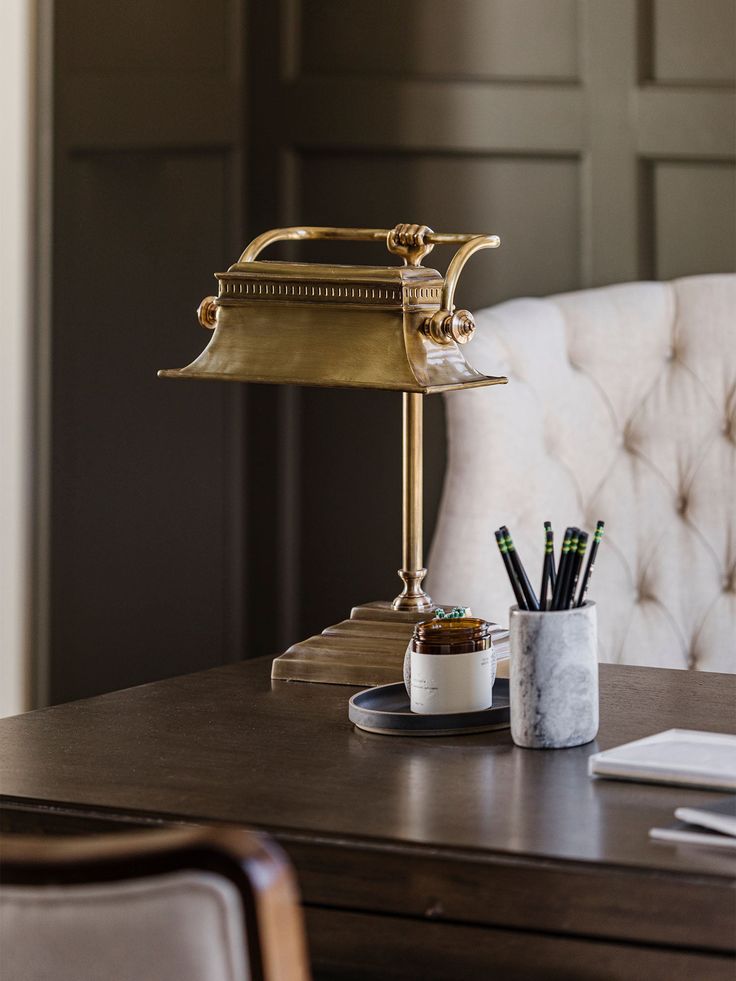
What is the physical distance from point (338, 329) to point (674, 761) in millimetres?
548

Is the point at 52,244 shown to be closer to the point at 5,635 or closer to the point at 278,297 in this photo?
the point at 5,635

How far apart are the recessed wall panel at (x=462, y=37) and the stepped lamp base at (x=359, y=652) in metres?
1.18

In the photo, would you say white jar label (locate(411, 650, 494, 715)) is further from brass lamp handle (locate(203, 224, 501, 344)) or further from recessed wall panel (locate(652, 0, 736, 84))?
recessed wall panel (locate(652, 0, 736, 84))

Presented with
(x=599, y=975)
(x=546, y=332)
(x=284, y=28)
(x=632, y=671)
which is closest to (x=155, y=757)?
(x=599, y=975)

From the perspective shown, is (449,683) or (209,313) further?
(209,313)

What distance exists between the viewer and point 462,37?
2.44 meters

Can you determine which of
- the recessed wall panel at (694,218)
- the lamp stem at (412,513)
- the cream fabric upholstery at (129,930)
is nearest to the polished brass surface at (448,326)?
the lamp stem at (412,513)

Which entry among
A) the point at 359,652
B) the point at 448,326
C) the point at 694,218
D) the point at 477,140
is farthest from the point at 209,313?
the point at 694,218

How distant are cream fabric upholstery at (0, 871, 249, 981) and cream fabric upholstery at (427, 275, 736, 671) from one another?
1.61 m

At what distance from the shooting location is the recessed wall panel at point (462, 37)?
7.96ft

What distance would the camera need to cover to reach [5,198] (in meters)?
2.56

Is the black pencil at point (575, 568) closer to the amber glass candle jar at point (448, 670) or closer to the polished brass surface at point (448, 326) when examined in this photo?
the amber glass candle jar at point (448, 670)

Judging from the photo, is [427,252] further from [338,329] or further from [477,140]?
[477,140]

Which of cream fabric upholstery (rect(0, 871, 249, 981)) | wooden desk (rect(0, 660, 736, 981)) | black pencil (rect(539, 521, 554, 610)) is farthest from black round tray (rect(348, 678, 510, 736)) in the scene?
cream fabric upholstery (rect(0, 871, 249, 981))
